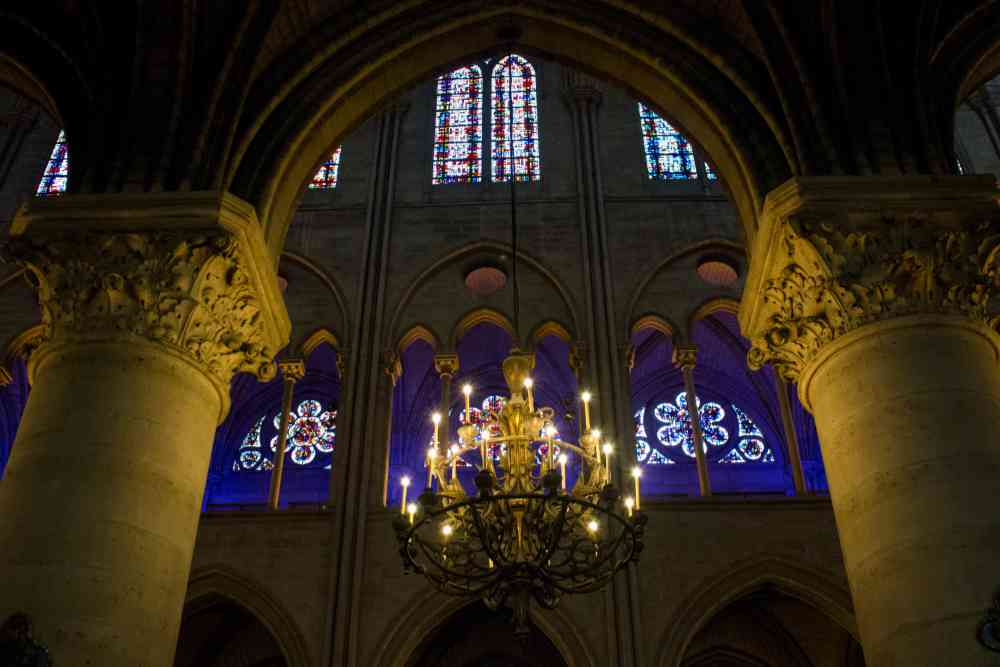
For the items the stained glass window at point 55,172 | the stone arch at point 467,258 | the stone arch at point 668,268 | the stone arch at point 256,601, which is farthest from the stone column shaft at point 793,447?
the stained glass window at point 55,172

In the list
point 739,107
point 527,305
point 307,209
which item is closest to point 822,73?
point 739,107

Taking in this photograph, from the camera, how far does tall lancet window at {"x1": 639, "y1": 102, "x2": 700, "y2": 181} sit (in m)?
16.7

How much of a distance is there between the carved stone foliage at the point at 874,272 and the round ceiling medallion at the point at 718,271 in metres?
7.33

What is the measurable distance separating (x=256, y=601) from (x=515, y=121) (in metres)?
9.03

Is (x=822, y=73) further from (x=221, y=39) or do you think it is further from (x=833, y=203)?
(x=221, y=39)

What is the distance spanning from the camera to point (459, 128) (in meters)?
17.7

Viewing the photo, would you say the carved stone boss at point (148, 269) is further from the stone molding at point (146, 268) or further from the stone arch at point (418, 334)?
the stone arch at point (418, 334)

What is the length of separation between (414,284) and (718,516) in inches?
211

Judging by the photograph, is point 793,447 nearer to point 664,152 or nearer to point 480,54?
point 664,152

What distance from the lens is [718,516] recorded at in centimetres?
1273

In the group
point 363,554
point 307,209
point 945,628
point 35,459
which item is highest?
point 307,209

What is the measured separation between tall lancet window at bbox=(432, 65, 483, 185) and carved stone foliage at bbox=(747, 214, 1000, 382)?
31.4 feet

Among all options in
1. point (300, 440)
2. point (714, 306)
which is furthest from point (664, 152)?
point (300, 440)

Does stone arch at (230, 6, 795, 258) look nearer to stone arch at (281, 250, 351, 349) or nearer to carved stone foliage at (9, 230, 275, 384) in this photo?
carved stone foliage at (9, 230, 275, 384)
